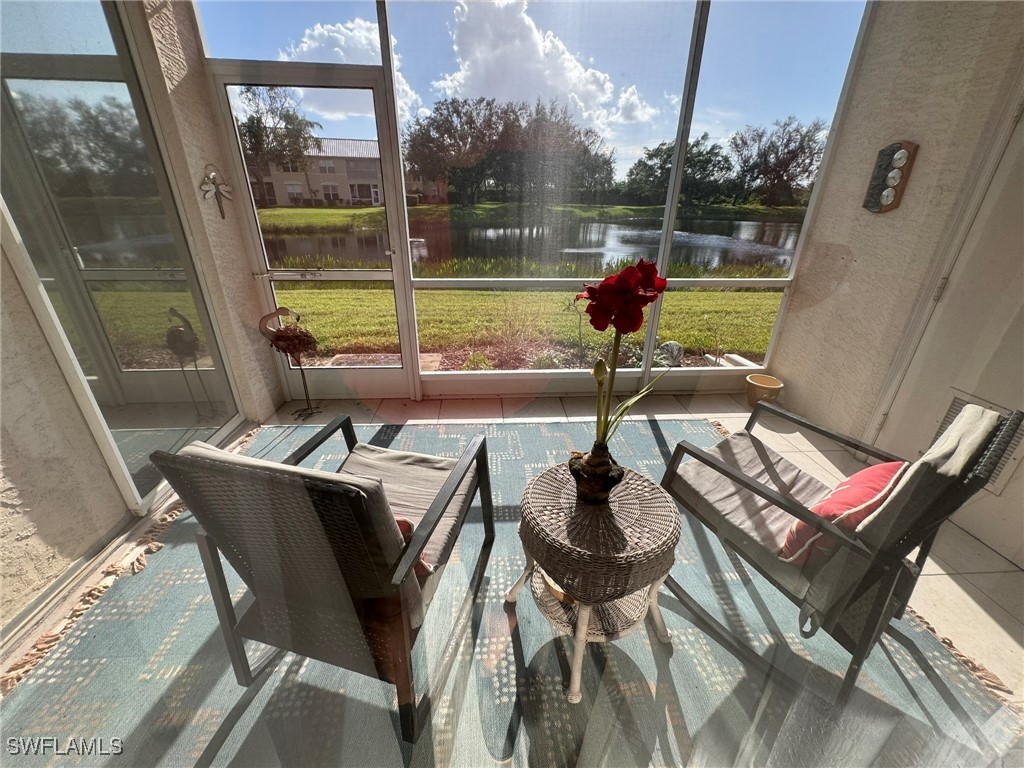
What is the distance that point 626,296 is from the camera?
101cm

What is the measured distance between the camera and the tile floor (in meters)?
1.37

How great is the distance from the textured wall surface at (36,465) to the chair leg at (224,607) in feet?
2.66

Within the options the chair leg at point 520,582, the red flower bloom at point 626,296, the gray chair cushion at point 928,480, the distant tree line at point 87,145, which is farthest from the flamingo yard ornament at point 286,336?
the gray chair cushion at point 928,480

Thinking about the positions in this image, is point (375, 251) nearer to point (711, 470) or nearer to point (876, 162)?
point (711, 470)

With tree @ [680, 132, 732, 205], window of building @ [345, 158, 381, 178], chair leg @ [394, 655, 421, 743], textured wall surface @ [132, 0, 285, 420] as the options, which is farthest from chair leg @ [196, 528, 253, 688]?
tree @ [680, 132, 732, 205]

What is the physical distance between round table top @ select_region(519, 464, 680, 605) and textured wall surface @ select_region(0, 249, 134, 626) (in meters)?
1.71

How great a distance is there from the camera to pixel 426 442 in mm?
2447

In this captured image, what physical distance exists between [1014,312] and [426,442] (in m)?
2.85

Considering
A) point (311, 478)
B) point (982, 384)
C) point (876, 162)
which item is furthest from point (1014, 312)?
point (311, 478)

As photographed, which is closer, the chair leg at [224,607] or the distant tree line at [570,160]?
the chair leg at [224,607]

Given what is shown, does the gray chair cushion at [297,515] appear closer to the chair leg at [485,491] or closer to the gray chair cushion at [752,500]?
the chair leg at [485,491]

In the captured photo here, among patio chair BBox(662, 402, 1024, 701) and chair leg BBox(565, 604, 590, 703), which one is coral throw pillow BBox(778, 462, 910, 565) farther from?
chair leg BBox(565, 604, 590, 703)

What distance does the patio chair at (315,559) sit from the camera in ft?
2.65

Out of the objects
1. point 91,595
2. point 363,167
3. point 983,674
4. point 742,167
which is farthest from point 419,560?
point 742,167
